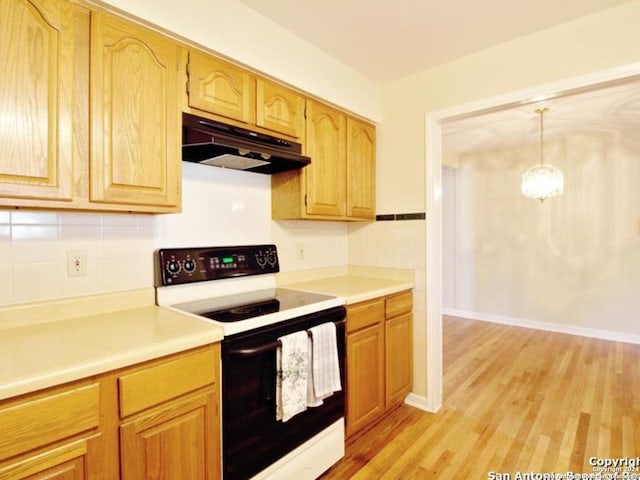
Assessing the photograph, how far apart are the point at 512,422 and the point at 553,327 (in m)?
2.54

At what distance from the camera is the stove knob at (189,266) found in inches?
67.1

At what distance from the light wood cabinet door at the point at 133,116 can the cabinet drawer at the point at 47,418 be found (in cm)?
68

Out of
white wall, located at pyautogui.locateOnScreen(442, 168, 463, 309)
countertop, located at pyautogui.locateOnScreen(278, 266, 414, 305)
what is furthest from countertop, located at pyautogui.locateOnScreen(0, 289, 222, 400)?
white wall, located at pyautogui.locateOnScreen(442, 168, 463, 309)

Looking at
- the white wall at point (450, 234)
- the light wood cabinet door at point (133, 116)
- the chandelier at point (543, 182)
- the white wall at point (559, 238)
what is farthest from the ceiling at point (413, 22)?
the white wall at point (450, 234)

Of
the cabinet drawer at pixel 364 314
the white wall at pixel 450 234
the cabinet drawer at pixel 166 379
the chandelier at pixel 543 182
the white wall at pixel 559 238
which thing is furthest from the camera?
the white wall at pixel 450 234

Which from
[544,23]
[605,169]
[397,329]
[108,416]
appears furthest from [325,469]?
[605,169]

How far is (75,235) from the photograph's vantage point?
1429 millimetres

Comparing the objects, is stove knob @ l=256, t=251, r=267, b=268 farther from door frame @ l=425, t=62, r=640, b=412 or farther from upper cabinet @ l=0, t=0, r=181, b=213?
door frame @ l=425, t=62, r=640, b=412

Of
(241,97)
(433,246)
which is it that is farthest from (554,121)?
(241,97)

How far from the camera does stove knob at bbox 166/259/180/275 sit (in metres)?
1.64

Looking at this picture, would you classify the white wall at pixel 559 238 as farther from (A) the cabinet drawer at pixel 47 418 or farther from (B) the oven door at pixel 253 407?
(A) the cabinet drawer at pixel 47 418

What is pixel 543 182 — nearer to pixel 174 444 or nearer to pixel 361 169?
pixel 361 169

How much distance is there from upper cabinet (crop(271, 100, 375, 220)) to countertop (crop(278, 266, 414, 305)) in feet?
1.48

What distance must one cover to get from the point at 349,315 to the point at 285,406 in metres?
0.60
